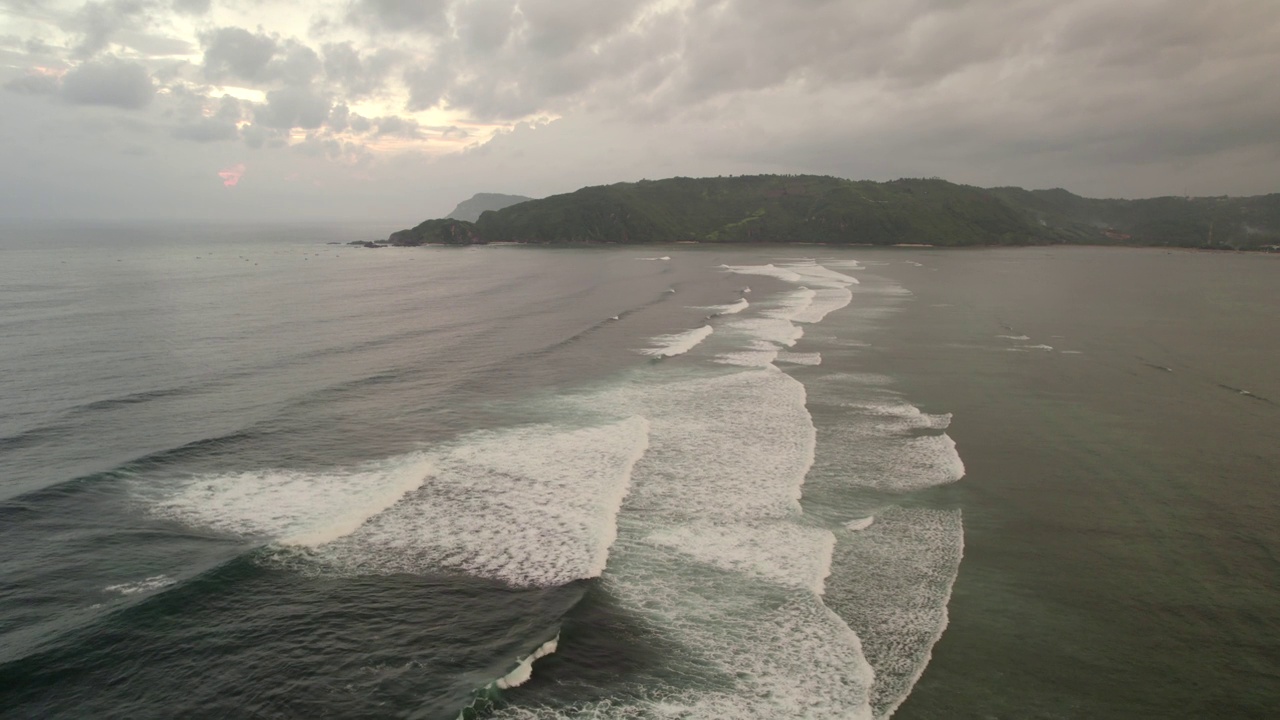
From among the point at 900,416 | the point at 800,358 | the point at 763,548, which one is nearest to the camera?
the point at 763,548

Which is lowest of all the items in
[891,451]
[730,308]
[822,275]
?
[891,451]

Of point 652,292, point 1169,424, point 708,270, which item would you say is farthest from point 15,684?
point 708,270

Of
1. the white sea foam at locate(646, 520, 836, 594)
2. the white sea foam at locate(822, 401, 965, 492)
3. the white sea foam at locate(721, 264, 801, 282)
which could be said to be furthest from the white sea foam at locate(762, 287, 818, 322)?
the white sea foam at locate(646, 520, 836, 594)

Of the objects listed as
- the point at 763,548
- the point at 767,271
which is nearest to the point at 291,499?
the point at 763,548

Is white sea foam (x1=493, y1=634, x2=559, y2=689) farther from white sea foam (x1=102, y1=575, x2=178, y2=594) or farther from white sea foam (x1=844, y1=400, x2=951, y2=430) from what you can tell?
white sea foam (x1=844, y1=400, x2=951, y2=430)

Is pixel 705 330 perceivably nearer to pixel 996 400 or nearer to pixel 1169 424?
pixel 996 400

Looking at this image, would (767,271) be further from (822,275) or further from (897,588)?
(897,588)
